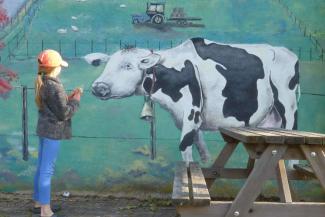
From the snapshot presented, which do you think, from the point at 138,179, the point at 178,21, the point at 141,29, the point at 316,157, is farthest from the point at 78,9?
the point at 316,157

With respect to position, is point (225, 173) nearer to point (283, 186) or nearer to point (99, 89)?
point (283, 186)

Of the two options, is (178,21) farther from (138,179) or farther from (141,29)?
(138,179)

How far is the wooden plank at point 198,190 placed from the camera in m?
3.55

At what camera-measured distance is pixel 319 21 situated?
19.8ft

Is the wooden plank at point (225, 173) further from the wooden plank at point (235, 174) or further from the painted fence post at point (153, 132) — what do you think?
the painted fence post at point (153, 132)

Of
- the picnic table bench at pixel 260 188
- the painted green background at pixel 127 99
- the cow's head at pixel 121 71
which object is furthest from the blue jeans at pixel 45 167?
the picnic table bench at pixel 260 188

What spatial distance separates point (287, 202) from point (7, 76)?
3.54 m

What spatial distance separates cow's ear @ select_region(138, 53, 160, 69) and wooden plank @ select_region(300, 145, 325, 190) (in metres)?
2.53

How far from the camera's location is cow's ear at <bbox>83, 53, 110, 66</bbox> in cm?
604

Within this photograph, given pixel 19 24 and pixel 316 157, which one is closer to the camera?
pixel 316 157

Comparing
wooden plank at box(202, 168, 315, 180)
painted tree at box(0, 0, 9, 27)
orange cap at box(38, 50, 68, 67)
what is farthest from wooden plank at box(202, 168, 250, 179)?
painted tree at box(0, 0, 9, 27)

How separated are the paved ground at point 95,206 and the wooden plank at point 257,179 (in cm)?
171

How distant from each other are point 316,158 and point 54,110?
2.30 metres

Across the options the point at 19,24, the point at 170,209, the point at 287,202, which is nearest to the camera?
the point at 287,202
